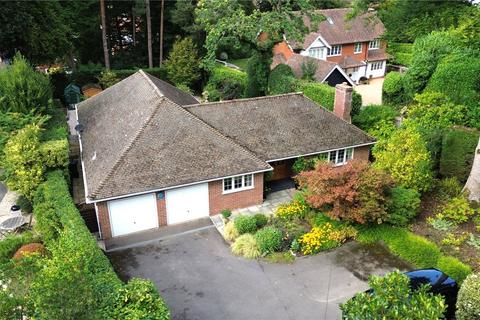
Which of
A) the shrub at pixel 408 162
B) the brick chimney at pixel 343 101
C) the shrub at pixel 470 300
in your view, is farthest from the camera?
the brick chimney at pixel 343 101

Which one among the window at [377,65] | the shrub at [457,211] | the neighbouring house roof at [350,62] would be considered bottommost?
the shrub at [457,211]

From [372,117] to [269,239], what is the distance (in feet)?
42.7

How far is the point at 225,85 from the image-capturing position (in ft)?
130

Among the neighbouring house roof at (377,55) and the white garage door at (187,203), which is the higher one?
the neighbouring house roof at (377,55)

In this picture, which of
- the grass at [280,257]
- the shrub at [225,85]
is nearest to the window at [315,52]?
the shrub at [225,85]

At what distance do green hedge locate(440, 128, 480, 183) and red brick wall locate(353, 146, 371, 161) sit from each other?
459 centimetres

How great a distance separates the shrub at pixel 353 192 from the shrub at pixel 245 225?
2.95 metres

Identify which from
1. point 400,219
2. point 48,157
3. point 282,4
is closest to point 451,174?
point 400,219

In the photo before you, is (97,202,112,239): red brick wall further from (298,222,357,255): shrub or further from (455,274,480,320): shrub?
(455,274,480,320): shrub

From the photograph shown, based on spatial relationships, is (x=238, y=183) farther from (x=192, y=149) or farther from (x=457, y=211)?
(x=457, y=211)

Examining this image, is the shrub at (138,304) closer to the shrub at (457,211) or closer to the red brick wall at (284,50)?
the shrub at (457,211)

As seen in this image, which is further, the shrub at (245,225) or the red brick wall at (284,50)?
the red brick wall at (284,50)

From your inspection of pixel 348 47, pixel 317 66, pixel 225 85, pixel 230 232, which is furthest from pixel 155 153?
pixel 348 47

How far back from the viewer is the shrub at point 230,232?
64.2 ft
